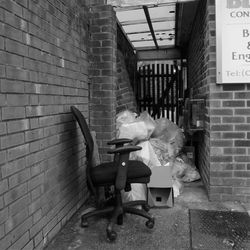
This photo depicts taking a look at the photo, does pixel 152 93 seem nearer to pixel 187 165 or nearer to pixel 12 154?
pixel 187 165

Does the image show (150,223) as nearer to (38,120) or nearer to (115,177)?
(115,177)

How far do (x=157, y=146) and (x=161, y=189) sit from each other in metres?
1.05

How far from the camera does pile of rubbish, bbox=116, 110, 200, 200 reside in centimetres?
402

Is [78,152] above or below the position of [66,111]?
below

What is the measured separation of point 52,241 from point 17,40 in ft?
5.61

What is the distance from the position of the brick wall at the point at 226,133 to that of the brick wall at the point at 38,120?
1531mm

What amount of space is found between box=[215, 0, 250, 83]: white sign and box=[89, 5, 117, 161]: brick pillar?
4.33 ft

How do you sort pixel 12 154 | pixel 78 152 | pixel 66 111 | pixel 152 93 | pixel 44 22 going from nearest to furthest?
pixel 12 154
pixel 44 22
pixel 66 111
pixel 78 152
pixel 152 93

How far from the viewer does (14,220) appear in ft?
7.04

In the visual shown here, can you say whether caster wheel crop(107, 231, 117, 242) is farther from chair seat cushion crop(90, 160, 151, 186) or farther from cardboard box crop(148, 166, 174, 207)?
cardboard box crop(148, 166, 174, 207)

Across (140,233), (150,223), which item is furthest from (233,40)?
(140,233)

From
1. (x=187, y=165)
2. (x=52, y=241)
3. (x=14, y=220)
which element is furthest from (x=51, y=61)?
(x=187, y=165)

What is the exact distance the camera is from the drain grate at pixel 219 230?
260cm

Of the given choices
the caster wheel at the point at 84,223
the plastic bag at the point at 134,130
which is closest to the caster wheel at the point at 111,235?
the caster wheel at the point at 84,223
